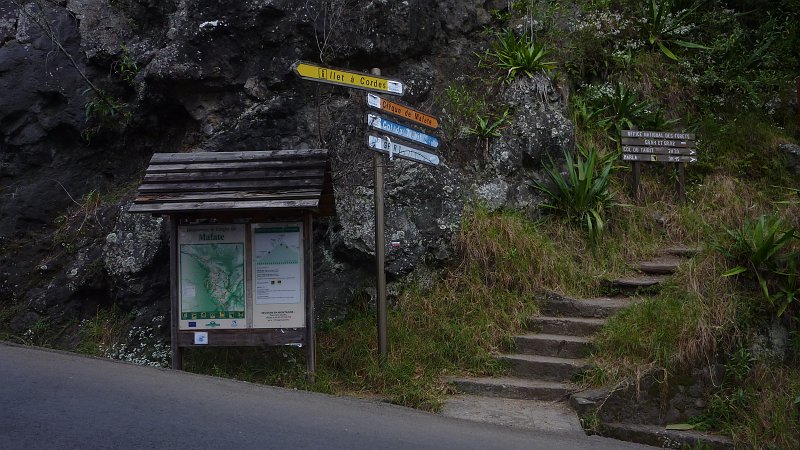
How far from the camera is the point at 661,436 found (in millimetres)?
6078

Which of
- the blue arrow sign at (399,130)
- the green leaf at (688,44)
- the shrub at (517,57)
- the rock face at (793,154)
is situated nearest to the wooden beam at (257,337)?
the blue arrow sign at (399,130)

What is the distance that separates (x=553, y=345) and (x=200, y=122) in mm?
5412

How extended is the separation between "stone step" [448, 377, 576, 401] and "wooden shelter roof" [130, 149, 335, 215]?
2.36m

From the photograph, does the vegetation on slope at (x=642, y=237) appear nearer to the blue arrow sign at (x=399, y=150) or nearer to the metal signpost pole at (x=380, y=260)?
the metal signpost pole at (x=380, y=260)

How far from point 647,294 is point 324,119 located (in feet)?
15.1

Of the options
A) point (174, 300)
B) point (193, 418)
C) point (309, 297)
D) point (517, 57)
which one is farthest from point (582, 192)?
point (193, 418)

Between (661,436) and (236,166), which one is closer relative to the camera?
(661,436)

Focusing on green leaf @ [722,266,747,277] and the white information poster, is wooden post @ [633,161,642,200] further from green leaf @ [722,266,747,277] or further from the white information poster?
the white information poster

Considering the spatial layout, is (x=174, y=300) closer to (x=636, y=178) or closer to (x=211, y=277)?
(x=211, y=277)

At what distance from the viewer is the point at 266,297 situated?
673cm

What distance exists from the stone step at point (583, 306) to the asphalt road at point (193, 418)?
1962 mm

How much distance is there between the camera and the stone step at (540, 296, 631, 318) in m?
7.61

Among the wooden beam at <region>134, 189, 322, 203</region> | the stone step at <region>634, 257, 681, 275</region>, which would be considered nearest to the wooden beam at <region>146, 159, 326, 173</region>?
the wooden beam at <region>134, 189, 322, 203</region>

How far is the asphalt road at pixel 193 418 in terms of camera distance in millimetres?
4812
